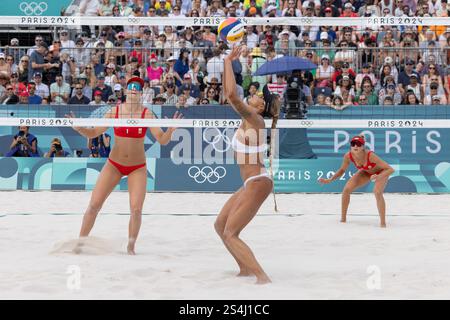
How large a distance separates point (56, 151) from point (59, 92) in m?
1.07

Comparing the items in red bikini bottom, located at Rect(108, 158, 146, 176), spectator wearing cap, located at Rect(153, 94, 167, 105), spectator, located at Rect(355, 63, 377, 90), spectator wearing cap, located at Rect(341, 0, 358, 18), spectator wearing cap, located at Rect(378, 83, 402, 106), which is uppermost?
spectator wearing cap, located at Rect(341, 0, 358, 18)

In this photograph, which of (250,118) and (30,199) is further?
(30,199)

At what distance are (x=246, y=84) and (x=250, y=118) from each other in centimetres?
823

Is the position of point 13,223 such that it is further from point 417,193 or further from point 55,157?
point 417,193

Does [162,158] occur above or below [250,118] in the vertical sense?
below

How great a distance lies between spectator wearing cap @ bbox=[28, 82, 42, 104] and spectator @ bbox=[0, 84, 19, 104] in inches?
9.4

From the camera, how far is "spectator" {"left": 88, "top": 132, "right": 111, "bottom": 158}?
47.1 ft

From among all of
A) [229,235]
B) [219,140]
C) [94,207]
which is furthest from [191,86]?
[229,235]

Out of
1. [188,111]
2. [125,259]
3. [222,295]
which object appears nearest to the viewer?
[222,295]

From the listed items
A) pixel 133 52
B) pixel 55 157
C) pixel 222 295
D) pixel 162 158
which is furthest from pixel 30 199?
pixel 222 295

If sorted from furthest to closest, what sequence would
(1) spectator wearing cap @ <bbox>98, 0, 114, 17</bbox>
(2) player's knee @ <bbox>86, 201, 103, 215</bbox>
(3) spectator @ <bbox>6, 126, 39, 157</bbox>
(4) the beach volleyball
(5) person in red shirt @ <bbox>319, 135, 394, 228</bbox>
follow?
(1) spectator wearing cap @ <bbox>98, 0, 114, 17</bbox>, (3) spectator @ <bbox>6, 126, 39, 157</bbox>, (5) person in red shirt @ <bbox>319, 135, 394, 228</bbox>, (2) player's knee @ <bbox>86, 201, 103, 215</bbox>, (4) the beach volleyball

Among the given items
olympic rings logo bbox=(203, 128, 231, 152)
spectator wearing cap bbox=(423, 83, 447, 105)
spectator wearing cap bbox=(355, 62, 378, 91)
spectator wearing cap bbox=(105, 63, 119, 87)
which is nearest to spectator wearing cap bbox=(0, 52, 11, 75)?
spectator wearing cap bbox=(105, 63, 119, 87)

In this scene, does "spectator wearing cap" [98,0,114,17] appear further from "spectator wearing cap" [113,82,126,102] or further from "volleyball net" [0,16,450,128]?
"spectator wearing cap" [113,82,126,102]

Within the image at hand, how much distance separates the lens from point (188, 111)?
14.2 meters
